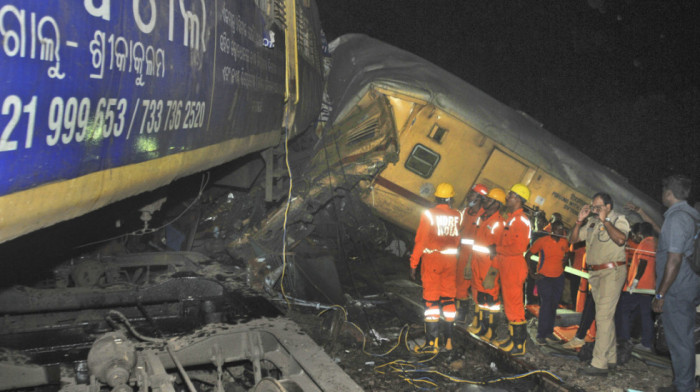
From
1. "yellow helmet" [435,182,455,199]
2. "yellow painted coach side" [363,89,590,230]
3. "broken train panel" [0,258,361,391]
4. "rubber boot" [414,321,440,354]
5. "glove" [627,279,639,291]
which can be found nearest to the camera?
"broken train panel" [0,258,361,391]

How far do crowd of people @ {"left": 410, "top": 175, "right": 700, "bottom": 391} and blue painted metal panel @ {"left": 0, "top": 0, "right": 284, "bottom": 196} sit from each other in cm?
381

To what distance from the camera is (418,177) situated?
8.48m

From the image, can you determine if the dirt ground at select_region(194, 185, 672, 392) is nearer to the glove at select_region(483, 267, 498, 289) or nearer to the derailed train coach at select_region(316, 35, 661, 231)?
the glove at select_region(483, 267, 498, 289)

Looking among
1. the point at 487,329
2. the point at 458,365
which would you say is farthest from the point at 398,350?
the point at 487,329

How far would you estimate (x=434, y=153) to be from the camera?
835 centimetres

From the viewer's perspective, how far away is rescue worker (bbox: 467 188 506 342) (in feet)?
21.0

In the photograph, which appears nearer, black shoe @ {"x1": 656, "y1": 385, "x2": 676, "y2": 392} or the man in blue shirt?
the man in blue shirt

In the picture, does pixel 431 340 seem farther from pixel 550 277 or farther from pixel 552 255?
pixel 552 255

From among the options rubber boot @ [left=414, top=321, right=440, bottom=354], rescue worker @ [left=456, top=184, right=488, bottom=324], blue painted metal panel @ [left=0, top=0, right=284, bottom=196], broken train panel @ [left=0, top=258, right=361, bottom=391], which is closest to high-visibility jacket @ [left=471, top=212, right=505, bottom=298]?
rescue worker @ [left=456, top=184, right=488, bottom=324]

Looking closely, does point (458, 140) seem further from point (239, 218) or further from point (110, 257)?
point (110, 257)

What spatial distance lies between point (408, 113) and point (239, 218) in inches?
129

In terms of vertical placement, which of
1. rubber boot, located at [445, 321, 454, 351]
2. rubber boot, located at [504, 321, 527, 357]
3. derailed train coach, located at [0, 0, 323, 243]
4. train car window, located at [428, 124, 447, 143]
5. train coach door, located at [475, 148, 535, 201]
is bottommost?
rubber boot, located at [445, 321, 454, 351]

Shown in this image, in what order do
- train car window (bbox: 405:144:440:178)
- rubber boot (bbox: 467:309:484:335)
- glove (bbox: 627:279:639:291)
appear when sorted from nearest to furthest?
glove (bbox: 627:279:639:291)
rubber boot (bbox: 467:309:484:335)
train car window (bbox: 405:144:440:178)

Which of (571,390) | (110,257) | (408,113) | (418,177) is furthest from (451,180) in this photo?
(110,257)
